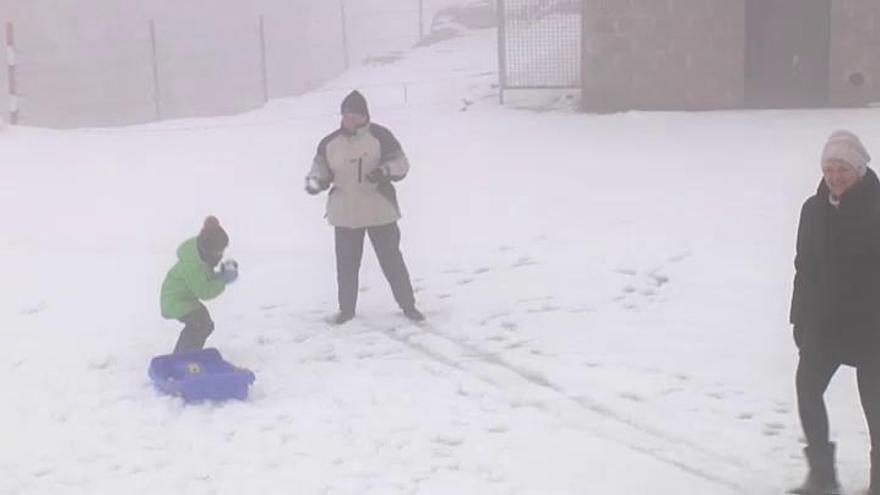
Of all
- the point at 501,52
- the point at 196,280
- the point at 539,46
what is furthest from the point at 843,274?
the point at 539,46

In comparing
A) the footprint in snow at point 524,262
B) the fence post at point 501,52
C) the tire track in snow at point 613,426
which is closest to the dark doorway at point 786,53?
the fence post at point 501,52

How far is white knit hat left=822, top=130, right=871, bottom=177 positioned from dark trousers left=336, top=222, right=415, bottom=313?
3936 millimetres

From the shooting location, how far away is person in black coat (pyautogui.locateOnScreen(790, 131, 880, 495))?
5.62m

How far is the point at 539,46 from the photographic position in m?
19.5

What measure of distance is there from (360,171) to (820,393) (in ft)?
12.8

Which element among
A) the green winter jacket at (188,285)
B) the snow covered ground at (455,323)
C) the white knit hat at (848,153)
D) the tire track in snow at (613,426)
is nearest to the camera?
the white knit hat at (848,153)

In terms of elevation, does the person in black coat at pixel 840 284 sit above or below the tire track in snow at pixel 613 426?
above

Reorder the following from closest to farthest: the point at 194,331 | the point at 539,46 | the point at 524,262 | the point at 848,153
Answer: the point at 848,153 < the point at 194,331 < the point at 524,262 < the point at 539,46

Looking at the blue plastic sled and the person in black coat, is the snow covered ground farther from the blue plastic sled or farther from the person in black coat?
the person in black coat

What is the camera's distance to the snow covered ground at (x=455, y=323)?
6.61 metres

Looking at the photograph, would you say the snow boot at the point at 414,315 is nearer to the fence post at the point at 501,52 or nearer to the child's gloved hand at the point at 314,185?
the child's gloved hand at the point at 314,185

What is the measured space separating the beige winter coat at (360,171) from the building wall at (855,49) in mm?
9864

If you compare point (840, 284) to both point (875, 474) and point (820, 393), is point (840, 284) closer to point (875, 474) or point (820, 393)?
point (820, 393)

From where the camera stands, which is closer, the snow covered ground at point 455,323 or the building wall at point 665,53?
the snow covered ground at point 455,323
